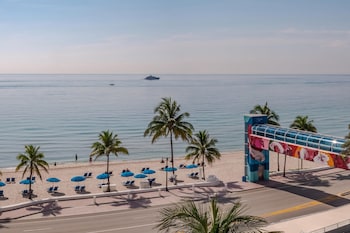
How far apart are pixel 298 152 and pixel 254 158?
656 cm

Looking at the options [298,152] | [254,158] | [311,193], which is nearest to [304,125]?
[254,158]

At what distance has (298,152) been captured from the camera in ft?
121

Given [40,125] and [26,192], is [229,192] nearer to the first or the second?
[26,192]

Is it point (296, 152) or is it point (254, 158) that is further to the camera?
point (254, 158)

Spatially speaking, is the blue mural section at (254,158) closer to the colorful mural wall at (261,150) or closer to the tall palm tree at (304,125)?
the colorful mural wall at (261,150)

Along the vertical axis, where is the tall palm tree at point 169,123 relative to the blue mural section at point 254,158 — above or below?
above

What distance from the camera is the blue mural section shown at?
138ft

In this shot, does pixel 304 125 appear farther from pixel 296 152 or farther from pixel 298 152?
pixel 298 152

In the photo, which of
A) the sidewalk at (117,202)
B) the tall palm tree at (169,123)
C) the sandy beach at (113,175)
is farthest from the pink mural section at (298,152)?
the tall palm tree at (169,123)

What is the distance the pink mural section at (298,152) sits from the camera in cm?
3312

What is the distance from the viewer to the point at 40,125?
10600 centimetres

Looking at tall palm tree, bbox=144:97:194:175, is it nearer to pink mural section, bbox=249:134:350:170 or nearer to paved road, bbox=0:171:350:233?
pink mural section, bbox=249:134:350:170

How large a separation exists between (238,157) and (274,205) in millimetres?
35262

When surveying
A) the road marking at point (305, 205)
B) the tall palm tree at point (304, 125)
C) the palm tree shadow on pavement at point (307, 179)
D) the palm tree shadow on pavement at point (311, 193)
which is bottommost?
the road marking at point (305, 205)
